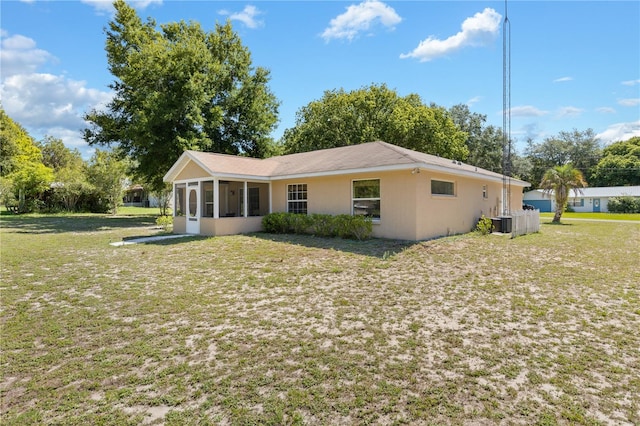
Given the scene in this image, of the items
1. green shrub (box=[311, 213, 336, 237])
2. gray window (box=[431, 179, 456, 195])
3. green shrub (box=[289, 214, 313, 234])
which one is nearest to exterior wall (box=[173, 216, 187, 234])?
green shrub (box=[289, 214, 313, 234])

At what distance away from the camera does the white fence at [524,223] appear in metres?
13.6

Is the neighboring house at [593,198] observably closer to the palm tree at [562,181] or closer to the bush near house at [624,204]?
the bush near house at [624,204]

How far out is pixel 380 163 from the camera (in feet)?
39.0

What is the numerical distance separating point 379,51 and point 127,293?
16202 mm

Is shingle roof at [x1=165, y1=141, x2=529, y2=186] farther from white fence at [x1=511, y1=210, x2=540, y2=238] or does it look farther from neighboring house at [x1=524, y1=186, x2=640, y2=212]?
neighboring house at [x1=524, y1=186, x2=640, y2=212]

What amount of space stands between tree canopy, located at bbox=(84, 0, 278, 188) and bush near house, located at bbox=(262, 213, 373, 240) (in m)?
8.93

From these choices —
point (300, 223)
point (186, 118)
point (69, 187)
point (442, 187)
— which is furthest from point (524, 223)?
point (69, 187)

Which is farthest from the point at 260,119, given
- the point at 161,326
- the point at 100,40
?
the point at 161,326

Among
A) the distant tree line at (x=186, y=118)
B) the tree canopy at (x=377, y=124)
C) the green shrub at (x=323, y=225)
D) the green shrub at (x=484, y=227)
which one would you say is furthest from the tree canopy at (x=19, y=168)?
the green shrub at (x=484, y=227)

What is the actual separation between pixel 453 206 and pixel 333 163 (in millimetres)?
5269

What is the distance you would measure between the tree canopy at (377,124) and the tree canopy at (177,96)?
5829 mm

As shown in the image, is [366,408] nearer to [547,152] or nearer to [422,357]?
[422,357]

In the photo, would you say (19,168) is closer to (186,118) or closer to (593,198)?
Result: (186,118)

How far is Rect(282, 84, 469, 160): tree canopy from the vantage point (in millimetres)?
28828
